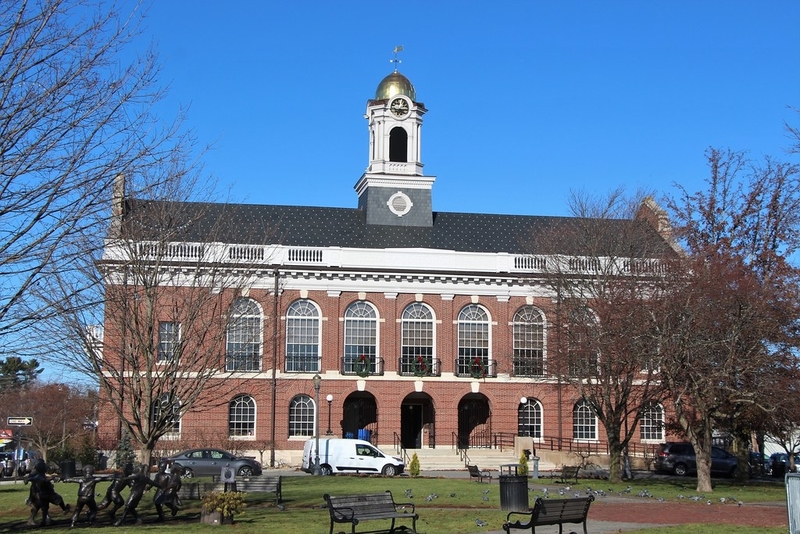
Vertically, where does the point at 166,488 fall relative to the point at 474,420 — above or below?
below

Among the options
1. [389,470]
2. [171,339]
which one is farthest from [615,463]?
[171,339]

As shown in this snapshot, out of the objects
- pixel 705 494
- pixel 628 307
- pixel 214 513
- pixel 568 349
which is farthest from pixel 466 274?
pixel 214 513

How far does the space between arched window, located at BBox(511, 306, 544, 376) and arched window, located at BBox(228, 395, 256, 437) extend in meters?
13.3

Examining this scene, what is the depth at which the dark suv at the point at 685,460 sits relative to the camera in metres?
45.1

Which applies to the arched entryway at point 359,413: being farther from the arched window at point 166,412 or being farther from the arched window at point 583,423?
the arched window at point 166,412

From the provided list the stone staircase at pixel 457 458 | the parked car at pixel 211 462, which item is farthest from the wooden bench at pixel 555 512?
the stone staircase at pixel 457 458

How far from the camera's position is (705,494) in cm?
3012

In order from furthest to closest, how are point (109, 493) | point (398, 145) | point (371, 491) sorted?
point (398, 145) < point (371, 491) < point (109, 493)

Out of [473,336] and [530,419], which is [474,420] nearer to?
[530,419]

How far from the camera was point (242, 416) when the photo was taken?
48688 mm

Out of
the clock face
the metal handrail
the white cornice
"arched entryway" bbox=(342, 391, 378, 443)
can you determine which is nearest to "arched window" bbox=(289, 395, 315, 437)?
"arched entryway" bbox=(342, 391, 378, 443)

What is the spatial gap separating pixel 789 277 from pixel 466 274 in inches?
741

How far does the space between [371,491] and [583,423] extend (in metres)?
26.6

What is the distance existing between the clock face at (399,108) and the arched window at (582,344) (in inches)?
824
